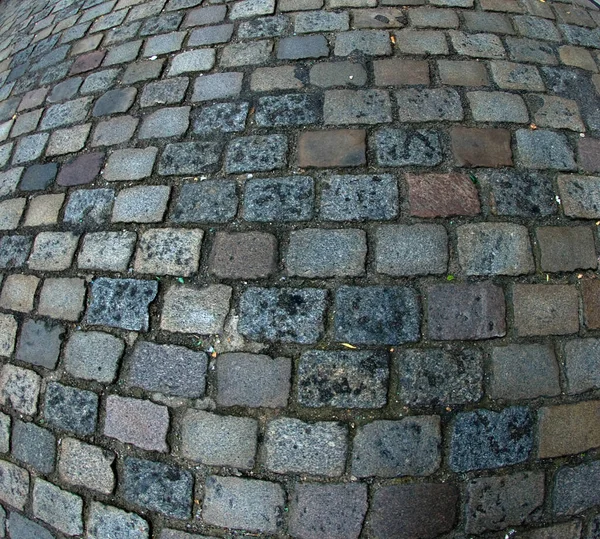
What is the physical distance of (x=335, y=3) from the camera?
9.60 ft

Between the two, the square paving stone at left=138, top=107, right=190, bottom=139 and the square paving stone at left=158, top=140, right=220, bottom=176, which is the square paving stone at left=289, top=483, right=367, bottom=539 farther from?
the square paving stone at left=138, top=107, right=190, bottom=139

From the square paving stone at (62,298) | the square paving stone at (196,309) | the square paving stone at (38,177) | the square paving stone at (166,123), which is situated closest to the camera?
the square paving stone at (196,309)

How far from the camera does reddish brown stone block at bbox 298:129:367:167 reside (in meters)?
2.27

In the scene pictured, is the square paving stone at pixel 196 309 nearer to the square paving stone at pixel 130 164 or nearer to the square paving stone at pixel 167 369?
the square paving stone at pixel 167 369

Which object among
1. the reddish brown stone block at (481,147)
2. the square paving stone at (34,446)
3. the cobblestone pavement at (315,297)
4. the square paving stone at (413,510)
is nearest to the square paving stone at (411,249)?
the cobblestone pavement at (315,297)

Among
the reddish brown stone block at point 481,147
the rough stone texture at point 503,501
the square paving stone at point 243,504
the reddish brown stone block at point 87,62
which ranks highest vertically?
the reddish brown stone block at point 87,62

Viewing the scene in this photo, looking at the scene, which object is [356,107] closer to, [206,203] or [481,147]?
[481,147]

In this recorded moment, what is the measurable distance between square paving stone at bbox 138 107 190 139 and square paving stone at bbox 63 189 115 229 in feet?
1.20

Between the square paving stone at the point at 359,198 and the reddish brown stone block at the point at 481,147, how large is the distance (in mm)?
356

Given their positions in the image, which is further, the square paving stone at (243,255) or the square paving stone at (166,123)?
the square paving stone at (166,123)

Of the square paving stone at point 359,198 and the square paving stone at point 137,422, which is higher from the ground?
the square paving stone at point 359,198

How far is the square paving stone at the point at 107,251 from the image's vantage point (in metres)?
2.25

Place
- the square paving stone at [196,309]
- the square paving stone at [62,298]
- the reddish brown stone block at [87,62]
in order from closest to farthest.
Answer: the square paving stone at [196,309]
the square paving stone at [62,298]
the reddish brown stone block at [87,62]

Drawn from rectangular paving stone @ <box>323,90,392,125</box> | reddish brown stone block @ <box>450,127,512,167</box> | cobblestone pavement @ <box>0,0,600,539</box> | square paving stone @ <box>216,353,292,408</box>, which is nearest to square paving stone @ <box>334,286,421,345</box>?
cobblestone pavement @ <box>0,0,600,539</box>
